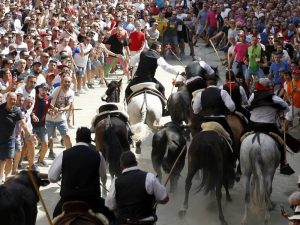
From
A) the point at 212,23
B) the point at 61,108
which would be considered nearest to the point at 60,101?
the point at 61,108

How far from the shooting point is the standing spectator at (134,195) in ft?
28.0

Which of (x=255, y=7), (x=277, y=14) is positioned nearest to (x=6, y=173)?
(x=277, y=14)

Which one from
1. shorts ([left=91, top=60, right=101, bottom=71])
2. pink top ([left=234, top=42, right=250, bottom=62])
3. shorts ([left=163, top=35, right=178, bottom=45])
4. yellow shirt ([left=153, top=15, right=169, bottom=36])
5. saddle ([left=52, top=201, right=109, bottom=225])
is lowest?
shorts ([left=163, top=35, right=178, bottom=45])

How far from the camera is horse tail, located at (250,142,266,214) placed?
1129 centimetres

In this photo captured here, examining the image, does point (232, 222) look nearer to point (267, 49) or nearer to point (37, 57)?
point (37, 57)

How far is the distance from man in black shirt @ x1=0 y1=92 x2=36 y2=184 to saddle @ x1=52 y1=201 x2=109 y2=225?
405 cm

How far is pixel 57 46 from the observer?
19.1 meters

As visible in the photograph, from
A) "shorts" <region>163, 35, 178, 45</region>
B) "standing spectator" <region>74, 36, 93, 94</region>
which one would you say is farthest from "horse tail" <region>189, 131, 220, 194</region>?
"shorts" <region>163, 35, 178, 45</region>

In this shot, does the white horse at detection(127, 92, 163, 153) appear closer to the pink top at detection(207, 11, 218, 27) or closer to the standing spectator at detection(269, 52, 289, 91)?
the standing spectator at detection(269, 52, 289, 91)

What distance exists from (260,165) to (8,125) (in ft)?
14.5

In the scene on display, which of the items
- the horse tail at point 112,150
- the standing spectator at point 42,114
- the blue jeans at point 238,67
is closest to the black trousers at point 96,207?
the horse tail at point 112,150

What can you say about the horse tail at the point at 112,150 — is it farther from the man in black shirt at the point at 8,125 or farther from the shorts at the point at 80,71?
the shorts at the point at 80,71

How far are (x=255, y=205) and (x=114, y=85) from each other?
4.33 meters

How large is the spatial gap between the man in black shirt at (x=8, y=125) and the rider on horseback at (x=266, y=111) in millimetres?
4033
